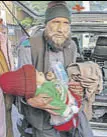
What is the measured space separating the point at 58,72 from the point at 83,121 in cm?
49

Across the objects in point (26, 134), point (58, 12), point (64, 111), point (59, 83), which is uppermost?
point (58, 12)

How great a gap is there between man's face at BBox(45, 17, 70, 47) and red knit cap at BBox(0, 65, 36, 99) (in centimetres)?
37

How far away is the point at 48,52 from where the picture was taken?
264 centimetres

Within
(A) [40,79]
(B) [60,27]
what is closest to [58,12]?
(B) [60,27]

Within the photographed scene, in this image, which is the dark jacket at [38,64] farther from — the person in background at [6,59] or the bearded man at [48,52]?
the person in background at [6,59]

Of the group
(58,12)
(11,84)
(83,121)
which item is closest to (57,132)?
(83,121)

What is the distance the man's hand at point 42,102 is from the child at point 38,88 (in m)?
0.03

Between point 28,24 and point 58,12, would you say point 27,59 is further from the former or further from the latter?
point 28,24

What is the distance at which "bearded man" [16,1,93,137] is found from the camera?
2.52 metres

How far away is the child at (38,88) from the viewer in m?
2.28

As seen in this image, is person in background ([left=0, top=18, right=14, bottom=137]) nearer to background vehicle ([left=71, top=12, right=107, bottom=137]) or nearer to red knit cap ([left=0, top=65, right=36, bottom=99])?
red knit cap ([left=0, top=65, right=36, bottom=99])

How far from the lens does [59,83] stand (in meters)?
2.41

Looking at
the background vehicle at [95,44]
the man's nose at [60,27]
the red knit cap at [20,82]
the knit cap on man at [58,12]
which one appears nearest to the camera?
the red knit cap at [20,82]

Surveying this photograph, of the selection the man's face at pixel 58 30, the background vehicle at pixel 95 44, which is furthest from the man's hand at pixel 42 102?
the background vehicle at pixel 95 44
